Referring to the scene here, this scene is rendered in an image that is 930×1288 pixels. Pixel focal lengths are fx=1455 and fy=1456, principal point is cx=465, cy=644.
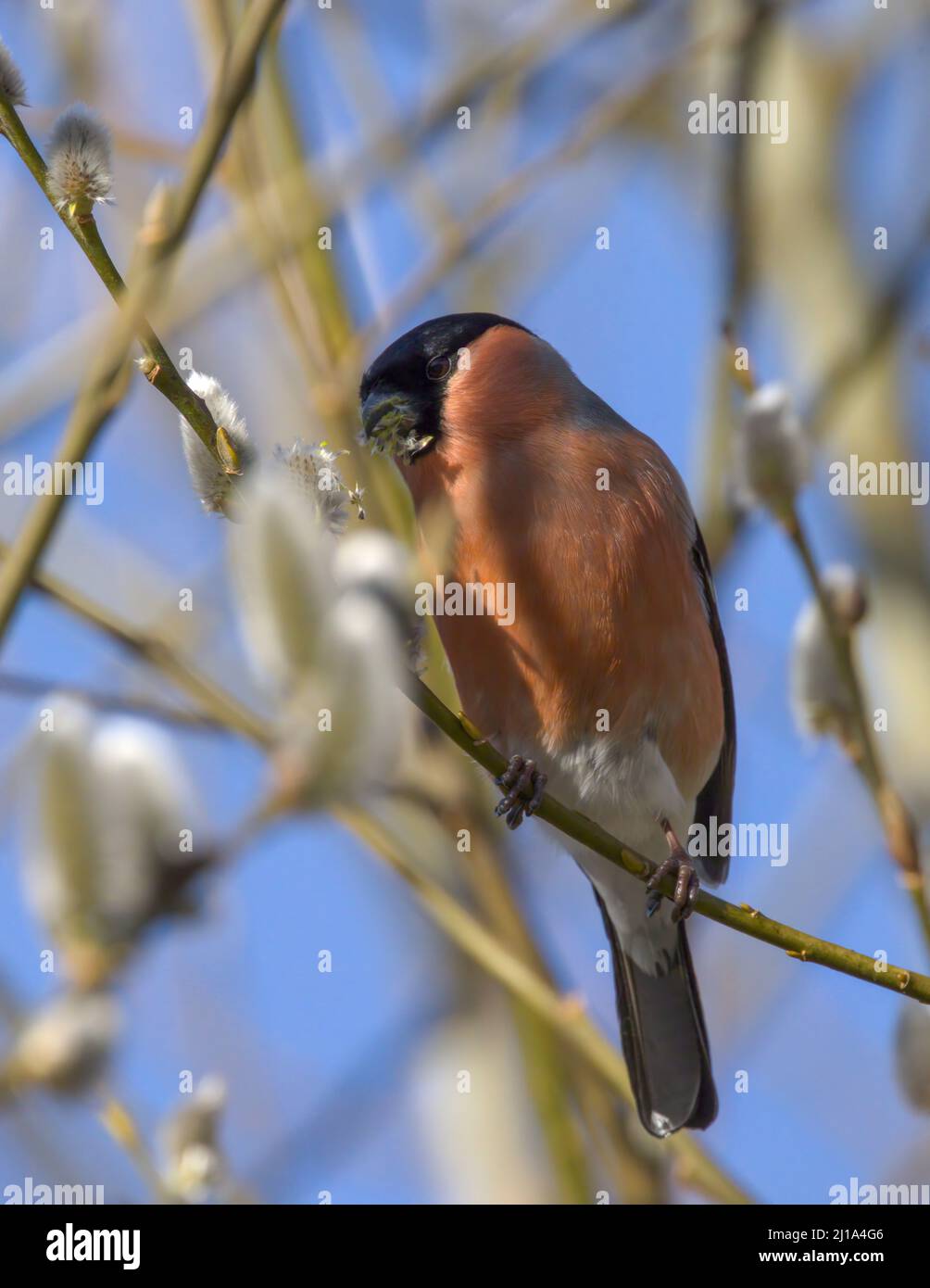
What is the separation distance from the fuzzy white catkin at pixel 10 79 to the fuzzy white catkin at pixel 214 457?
0.38 m

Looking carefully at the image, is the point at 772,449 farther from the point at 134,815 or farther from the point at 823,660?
the point at 134,815

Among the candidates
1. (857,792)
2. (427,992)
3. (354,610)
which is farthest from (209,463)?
(427,992)

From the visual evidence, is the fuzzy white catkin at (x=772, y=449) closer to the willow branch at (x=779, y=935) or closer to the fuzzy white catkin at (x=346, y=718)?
the willow branch at (x=779, y=935)

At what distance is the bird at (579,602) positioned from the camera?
3135mm

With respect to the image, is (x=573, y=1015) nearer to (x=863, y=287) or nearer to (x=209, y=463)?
(x=209, y=463)

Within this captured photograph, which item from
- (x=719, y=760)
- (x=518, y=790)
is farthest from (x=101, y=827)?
(x=719, y=760)

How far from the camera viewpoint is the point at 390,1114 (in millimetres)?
5348

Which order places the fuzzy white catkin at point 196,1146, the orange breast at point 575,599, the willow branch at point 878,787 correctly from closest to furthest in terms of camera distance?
the fuzzy white catkin at point 196,1146 < the willow branch at point 878,787 < the orange breast at point 575,599

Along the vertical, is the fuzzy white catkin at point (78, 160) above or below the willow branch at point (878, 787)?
above

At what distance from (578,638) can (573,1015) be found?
2.81ft

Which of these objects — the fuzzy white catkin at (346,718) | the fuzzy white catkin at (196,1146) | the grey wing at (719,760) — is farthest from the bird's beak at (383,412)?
the fuzzy white catkin at (346,718)

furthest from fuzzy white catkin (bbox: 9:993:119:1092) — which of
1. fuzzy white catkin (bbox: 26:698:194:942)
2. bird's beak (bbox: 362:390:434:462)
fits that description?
bird's beak (bbox: 362:390:434:462)

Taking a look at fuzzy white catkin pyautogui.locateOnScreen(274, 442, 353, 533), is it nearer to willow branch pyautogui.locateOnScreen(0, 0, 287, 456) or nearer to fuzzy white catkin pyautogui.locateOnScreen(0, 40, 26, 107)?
willow branch pyautogui.locateOnScreen(0, 0, 287, 456)

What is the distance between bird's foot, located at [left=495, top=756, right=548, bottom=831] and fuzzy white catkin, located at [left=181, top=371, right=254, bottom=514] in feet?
4.45
